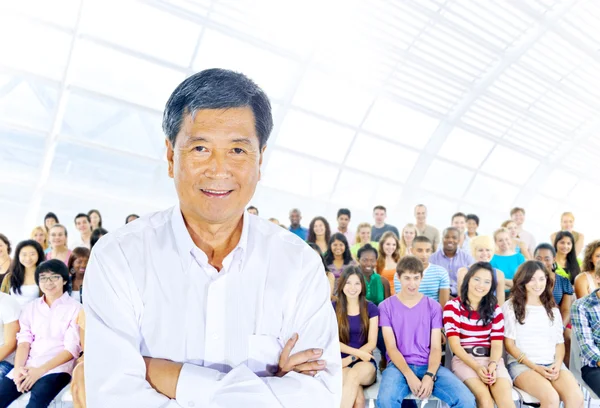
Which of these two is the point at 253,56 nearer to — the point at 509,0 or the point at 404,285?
the point at 509,0

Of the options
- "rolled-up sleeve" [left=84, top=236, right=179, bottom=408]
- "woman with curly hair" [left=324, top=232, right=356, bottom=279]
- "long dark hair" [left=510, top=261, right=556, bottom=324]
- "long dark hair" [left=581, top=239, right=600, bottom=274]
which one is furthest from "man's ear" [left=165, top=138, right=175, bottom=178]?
"long dark hair" [left=581, top=239, right=600, bottom=274]

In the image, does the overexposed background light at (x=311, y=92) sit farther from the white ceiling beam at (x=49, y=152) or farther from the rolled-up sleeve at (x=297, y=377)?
the rolled-up sleeve at (x=297, y=377)

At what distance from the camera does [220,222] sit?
1.49 metres

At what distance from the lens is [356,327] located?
4.32 meters

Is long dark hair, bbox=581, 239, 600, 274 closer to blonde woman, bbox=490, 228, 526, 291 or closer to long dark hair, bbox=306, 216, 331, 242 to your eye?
blonde woman, bbox=490, 228, 526, 291

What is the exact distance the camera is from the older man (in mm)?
1321

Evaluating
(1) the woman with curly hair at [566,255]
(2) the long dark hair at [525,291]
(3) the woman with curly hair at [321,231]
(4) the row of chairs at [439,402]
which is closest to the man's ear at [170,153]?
(4) the row of chairs at [439,402]

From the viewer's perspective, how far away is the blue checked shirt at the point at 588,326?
13.6 ft

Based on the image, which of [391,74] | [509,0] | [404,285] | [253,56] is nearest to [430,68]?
[391,74]

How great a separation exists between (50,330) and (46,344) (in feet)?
0.38

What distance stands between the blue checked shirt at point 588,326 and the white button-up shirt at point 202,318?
146 inches

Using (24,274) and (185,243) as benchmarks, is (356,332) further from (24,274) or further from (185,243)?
(24,274)

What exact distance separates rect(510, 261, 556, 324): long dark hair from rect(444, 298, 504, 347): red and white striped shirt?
0.24 meters

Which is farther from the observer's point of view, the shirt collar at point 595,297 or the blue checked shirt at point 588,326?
the shirt collar at point 595,297
